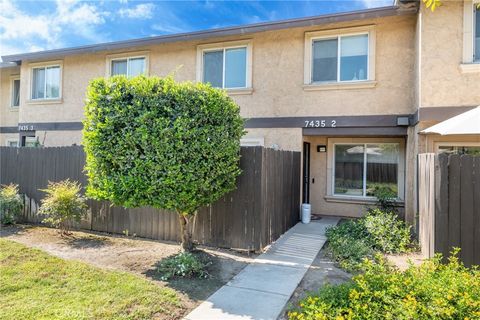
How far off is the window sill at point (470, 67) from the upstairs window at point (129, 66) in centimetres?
1026

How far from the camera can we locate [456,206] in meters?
5.70

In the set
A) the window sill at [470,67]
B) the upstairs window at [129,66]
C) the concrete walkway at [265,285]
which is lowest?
the concrete walkway at [265,285]

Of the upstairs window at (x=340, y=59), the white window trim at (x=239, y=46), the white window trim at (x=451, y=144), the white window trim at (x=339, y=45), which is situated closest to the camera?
the white window trim at (x=451, y=144)

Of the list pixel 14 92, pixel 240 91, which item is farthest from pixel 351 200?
pixel 14 92

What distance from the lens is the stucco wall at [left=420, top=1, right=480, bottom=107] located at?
24.7 feet

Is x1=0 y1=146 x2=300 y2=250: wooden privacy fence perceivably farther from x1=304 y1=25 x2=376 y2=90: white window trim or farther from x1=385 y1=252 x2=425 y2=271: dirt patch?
x1=385 y1=252 x2=425 y2=271: dirt patch

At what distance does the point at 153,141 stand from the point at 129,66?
26.9ft

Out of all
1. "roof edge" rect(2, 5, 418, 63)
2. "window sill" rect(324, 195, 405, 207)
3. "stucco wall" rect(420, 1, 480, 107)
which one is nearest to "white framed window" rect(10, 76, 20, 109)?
"roof edge" rect(2, 5, 418, 63)

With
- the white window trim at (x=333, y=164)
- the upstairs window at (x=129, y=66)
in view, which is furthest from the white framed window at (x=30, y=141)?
the white window trim at (x=333, y=164)

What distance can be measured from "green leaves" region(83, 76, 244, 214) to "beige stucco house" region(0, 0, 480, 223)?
113 inches

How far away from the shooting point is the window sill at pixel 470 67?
24.3 feet

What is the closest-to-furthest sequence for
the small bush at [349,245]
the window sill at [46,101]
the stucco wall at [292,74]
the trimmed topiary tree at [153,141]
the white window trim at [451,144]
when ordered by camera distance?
the trimmed topiary tree at [153,141], the small bush at [349,245], the white window trim at [451,144], the stucco wall at [292,74], the window sill at [46,101]

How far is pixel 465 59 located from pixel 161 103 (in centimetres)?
722

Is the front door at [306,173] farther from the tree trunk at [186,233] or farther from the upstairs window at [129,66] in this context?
the upstairs window at [129,66]
